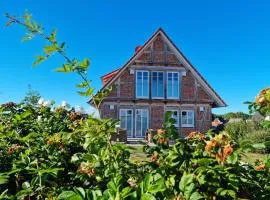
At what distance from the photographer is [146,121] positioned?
2819 centimetres

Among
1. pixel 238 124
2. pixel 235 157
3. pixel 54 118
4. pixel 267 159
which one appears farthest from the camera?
pixel 238 124

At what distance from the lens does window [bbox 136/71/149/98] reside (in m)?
28.2

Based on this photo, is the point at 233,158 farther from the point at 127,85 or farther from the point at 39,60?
the point at 127,85

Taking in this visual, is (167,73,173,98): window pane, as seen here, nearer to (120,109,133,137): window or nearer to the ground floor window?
the ground floor window

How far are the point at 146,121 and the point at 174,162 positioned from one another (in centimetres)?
2620

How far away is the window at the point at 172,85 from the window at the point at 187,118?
123cm

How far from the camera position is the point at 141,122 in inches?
1104

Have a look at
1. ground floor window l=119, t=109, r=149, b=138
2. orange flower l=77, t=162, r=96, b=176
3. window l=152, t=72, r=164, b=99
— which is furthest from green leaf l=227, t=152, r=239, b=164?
window l=152, t=72, r=164, b=99

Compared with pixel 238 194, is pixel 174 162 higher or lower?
higher

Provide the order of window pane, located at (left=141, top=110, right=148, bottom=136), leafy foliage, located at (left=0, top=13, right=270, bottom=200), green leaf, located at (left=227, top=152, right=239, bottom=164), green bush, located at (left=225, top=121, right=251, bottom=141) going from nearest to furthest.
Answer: leafy foliage, located at (left=0, top=13, right=270, bottom=200), green leaf, located at (left=227, top=152, right=239, bottom=164), green bush, located at (left=225, top=121, right=251, bottom=141), window pane, located at (left=141, top=110, right=148, bottom=136)

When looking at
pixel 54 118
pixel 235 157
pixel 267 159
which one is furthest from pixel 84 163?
pixel 54 118

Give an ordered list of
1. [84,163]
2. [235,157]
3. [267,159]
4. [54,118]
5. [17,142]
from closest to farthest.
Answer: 1. [235,157]
2. [267,159]
3. [84,163]
4. [17,142]
5. [54,118]

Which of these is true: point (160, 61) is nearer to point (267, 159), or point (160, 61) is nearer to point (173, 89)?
point (173, 89)

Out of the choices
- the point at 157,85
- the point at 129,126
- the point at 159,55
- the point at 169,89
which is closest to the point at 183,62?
the point at 159,55
